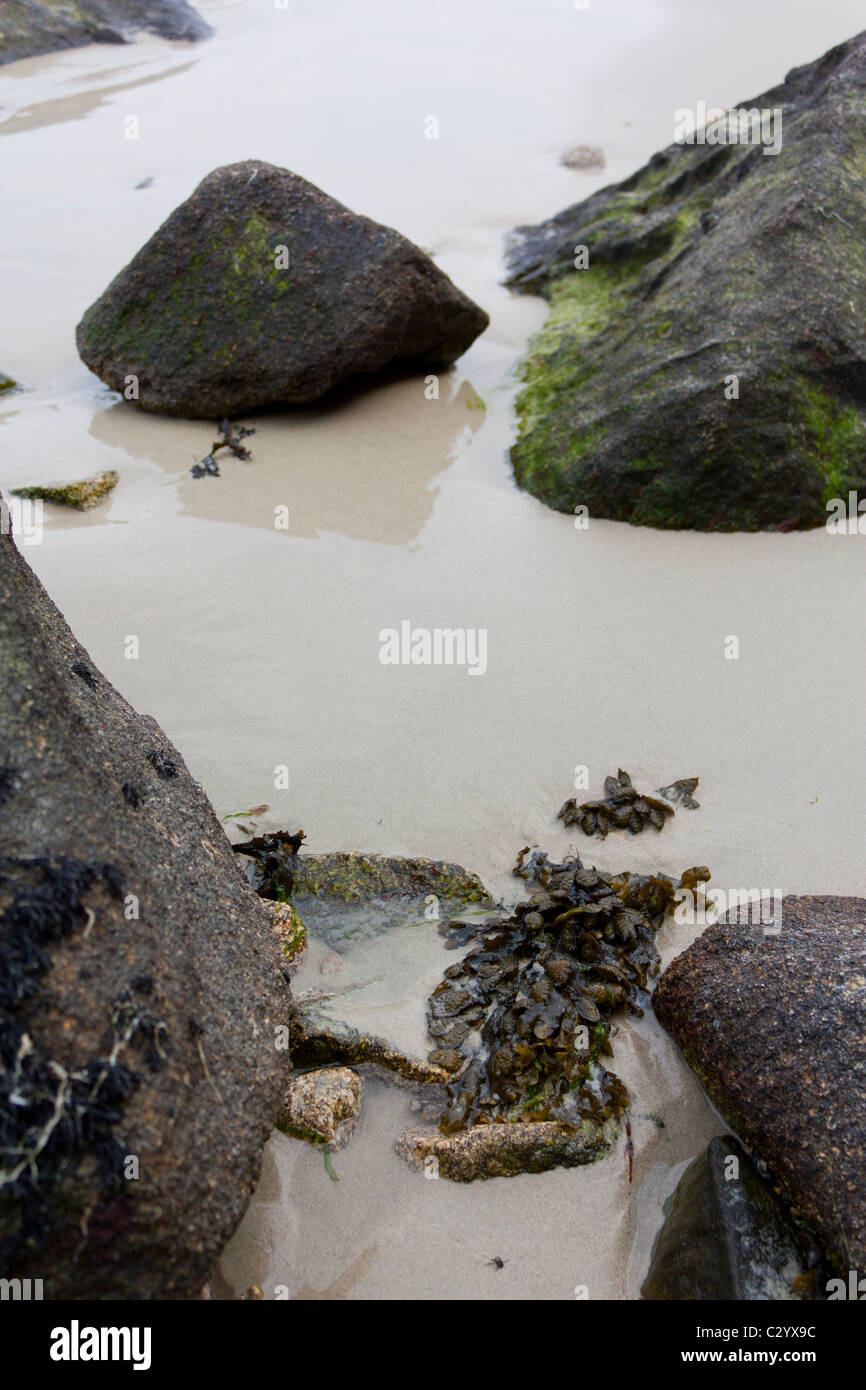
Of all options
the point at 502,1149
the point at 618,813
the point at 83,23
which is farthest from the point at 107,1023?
the point at 83,23

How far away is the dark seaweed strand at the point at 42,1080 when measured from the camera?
6.09ft

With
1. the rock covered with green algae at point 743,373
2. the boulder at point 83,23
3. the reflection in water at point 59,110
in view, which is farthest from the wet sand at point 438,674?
the boulder at point 83,23

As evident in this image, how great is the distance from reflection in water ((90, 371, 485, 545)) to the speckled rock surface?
Answer: 3525mm

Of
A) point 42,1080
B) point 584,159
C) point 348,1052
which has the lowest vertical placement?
point 348,1052

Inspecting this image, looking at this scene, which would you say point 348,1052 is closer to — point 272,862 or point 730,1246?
point 272,862

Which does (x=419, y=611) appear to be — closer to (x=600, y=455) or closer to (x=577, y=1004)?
(x=600, y=455)

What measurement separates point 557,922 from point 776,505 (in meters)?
3.30

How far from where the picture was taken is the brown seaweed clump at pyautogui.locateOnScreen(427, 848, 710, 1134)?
115 inches

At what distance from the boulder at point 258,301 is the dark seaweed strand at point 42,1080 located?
530 cm

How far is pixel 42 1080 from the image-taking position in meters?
1.93

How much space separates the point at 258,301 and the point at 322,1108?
563 cm

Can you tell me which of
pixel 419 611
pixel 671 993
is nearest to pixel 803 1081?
pixel 671 993

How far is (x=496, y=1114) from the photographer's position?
2875mm

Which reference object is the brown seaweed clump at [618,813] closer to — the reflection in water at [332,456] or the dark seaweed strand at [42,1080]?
the dark seaweed strand at [42,1080]
